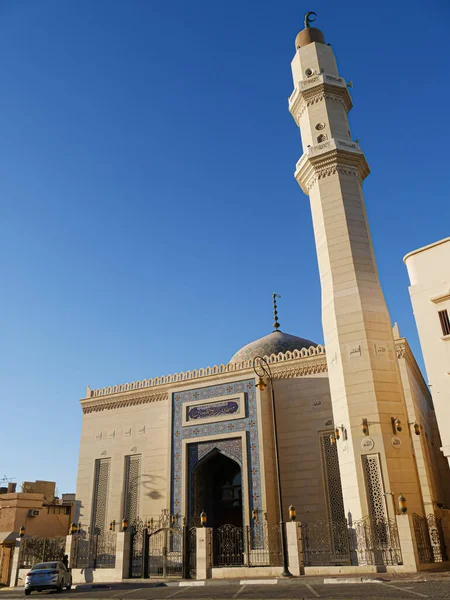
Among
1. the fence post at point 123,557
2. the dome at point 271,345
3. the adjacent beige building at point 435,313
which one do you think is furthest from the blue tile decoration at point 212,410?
the adjacent beige building at point 435,313

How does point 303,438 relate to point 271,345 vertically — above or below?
below

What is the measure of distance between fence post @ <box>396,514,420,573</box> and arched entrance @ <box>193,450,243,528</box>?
8.08 meters

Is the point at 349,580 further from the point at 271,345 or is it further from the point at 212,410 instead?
the point at 271,345

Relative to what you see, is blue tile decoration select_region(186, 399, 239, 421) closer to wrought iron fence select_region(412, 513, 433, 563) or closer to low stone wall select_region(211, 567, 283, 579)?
low stone wall select_region(211, 567, 283, 579)

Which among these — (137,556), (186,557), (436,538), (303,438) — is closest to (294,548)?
(186,557)

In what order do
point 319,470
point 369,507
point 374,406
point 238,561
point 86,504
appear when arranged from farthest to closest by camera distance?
point 86,504 → point 319,470 → point 238,561 → point 374,406 → point 369,507

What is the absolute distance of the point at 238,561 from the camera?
13883 millimetres

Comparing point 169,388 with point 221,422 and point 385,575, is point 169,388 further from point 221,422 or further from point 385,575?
point 385,575

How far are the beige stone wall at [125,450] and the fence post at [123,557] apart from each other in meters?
4.26

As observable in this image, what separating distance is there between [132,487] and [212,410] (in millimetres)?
4268

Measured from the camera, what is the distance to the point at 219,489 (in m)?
19.2

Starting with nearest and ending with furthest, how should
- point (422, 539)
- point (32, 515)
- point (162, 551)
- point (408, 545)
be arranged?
1. point (408, 545)
2. point (422, 539)
3. point (162, 551)
4. point (32, 515)

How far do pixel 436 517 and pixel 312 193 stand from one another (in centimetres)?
996

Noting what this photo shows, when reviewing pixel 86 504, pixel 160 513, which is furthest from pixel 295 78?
pixel 86 504
